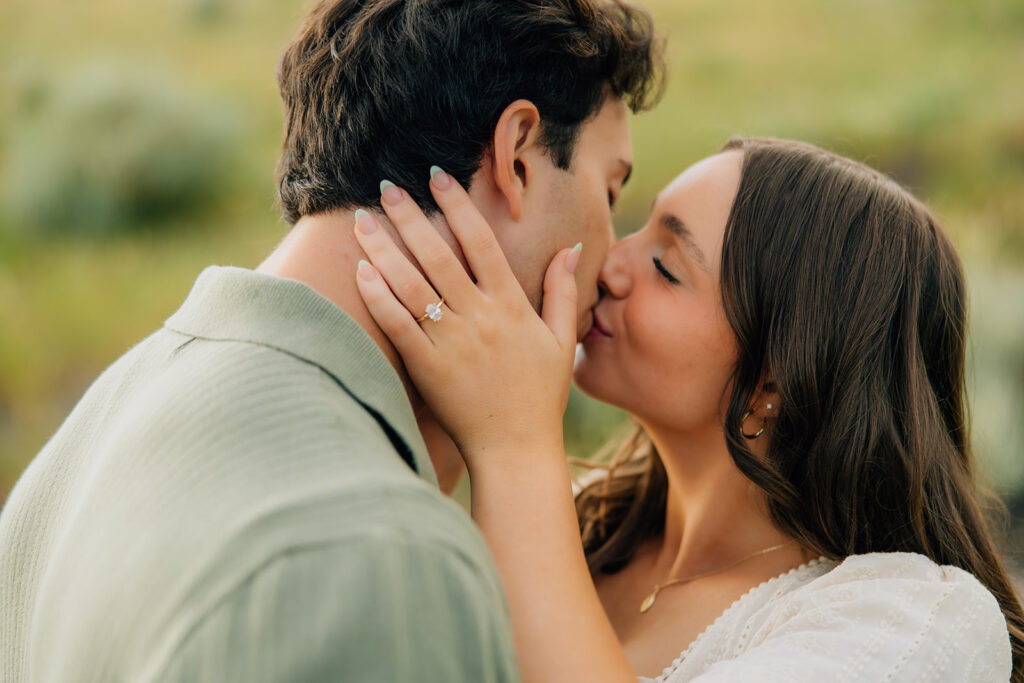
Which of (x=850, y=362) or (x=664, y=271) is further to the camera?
(x=664, y=271)

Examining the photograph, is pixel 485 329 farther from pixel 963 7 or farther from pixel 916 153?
pixel 963 7

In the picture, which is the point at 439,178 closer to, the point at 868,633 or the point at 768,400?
the point at 768,400

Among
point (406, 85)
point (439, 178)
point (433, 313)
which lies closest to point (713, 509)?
point (433, 313)

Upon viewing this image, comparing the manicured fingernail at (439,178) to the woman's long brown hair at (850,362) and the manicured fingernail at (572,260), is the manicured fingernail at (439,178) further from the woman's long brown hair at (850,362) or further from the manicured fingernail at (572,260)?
the woman's long brown hair at (850,362)

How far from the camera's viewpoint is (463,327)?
1.59 m

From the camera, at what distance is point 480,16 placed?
1.60 m

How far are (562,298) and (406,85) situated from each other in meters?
0.51

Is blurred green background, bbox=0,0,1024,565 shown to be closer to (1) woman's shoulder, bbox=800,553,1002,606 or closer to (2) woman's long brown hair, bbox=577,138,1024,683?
(2) woman's long brown hair, bbox=577,138,1024,683

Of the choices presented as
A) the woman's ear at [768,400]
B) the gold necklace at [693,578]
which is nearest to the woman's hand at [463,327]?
the woman's ear at [768,400]

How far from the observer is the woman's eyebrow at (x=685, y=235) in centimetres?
205

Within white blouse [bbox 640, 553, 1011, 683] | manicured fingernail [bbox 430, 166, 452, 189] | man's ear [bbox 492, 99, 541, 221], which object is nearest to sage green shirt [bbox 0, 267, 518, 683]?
manicured fingernail [bbox 430, 166, 452, 189]

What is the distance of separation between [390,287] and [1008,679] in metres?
1.46

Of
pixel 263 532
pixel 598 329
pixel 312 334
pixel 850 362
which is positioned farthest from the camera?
pixel 598 329

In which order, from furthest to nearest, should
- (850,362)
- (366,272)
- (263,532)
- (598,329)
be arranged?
(598,329)
(850,362)
(366,272)
(263,532)
